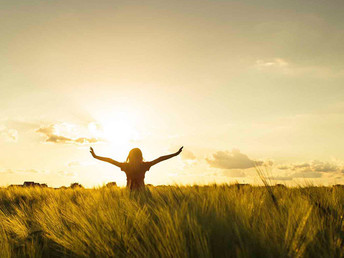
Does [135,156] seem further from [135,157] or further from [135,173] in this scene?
[135,173]

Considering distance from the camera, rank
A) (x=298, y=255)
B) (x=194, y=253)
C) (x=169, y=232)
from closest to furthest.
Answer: (x=298, y=255) < (x=194, y=253) < (x=169, y=232)

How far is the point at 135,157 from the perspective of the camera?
7.14m

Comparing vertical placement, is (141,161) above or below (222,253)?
above

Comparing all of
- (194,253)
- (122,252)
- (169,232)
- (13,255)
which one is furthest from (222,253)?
(13,255)

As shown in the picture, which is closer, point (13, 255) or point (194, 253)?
point (194, 253)

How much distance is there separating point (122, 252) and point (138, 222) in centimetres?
40

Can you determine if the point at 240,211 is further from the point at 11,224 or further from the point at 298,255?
the point at 11,224

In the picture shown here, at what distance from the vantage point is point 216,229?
211 cm

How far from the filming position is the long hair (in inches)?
281

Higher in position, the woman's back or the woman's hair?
the woman's hair

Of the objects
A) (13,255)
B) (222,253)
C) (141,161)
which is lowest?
(13,255)

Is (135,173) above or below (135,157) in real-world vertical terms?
below

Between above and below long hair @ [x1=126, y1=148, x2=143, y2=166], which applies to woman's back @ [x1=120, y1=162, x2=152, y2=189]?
below

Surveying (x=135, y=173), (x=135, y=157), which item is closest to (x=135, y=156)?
(x=135, y=157)
